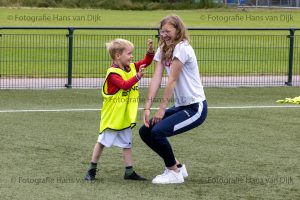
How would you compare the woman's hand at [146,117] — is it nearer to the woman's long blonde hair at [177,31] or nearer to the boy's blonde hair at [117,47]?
the woman's long blonde hair at [177,31]

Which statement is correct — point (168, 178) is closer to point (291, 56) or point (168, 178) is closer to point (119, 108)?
point (119, 108)

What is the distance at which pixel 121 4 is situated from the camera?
74.4m

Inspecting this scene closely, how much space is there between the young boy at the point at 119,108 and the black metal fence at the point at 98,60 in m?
8.96

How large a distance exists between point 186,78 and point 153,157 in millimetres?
1926

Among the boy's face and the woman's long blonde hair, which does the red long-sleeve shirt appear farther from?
the woman's long blonde hair

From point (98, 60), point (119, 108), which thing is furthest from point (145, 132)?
point (98, 60)

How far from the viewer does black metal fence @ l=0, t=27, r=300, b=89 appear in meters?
18.8

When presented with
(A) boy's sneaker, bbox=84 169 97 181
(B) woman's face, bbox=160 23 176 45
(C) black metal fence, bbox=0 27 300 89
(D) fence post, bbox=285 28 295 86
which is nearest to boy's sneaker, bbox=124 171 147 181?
(A) boy's sneaker, bbox=84 169 97 181

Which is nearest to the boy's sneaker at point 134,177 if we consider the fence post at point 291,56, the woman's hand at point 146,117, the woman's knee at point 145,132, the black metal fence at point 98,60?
the woman's knee at point 145,132

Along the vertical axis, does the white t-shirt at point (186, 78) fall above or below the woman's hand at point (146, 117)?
above

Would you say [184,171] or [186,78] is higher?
[186,78]

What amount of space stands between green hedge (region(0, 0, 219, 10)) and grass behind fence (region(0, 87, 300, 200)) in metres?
54.8

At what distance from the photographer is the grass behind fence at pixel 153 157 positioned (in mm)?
8797

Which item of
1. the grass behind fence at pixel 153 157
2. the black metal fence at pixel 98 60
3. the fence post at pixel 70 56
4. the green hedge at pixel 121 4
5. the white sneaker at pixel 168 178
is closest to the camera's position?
the grass behind fence at pixel 153 157
